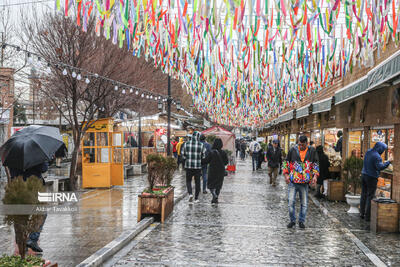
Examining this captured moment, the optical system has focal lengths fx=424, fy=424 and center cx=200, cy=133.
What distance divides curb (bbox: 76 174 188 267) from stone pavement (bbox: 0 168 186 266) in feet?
0.62

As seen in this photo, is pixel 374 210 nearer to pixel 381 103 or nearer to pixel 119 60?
pixel 381 103

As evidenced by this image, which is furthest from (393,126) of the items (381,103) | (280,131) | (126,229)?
(280,131)

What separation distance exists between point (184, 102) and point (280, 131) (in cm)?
1209

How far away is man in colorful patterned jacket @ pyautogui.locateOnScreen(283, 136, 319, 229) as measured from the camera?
8.90m

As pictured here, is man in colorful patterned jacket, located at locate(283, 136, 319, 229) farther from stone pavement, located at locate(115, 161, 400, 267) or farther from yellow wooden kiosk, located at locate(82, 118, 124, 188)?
yellow wooden kiosk, located at locate(82, 118, 124, 188)

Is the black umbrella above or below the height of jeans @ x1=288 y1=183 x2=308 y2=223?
above

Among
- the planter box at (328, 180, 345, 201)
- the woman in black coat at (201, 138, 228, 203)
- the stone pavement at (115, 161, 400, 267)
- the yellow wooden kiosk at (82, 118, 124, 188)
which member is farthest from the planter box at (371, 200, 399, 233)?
the yellow wooden kiosk at (82, 118, 124, 188)

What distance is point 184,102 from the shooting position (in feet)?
152

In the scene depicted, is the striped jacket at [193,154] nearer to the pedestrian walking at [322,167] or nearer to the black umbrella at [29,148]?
the pedestrian walking at [322,167]

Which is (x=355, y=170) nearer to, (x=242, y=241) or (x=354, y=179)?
(x=354, y=179)

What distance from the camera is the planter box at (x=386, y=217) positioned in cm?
870

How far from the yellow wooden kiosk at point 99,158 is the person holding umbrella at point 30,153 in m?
8.71

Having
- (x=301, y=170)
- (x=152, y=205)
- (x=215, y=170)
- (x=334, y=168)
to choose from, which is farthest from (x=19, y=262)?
(x=334, y=168)

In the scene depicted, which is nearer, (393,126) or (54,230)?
(54,230)
